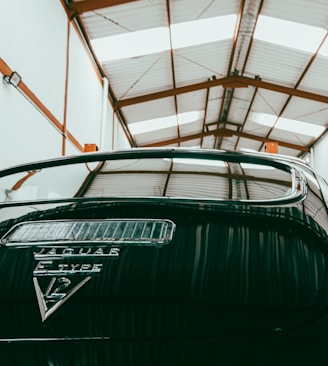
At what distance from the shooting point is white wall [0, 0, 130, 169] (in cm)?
517

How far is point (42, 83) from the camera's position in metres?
6.30

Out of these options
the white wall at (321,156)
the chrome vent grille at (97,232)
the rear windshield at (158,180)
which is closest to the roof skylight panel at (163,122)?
the white wall at (321,156)

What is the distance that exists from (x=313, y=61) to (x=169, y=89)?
3769mm

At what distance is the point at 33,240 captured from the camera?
0.92m

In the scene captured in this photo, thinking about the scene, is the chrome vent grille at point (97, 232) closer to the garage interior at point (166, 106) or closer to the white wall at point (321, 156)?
the garage interior at point (166, 106)

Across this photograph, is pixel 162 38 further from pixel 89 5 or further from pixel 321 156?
pixel 321 156

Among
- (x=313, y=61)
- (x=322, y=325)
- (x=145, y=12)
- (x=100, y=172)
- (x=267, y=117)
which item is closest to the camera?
(x=322, y=325)

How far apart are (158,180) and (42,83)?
575 cm

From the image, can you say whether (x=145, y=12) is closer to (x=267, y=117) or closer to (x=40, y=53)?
(x=40, y=53)

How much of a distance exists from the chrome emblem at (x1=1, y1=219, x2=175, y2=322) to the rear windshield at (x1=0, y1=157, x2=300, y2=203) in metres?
0.11

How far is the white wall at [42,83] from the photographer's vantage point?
17.0ft

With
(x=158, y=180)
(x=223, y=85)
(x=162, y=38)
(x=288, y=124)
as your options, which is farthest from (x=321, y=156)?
(x=158, y=180)

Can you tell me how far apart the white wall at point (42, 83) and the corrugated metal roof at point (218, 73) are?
763 millimetres

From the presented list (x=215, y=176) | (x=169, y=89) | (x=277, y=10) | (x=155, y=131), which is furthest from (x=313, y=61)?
(x=215, y=176)
